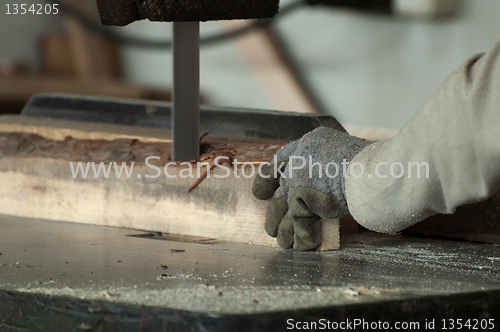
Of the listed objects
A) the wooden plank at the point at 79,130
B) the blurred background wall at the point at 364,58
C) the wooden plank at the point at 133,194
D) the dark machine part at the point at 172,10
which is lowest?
the wooden plank at the point at 133,194

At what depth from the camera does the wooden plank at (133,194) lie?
1.22 meters

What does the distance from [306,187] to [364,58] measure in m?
2.57

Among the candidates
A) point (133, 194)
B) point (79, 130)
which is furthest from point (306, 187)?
point (79, 130)

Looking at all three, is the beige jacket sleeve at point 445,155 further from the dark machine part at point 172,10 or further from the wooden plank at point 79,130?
the wooden plank at point 79,130

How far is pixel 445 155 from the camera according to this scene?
2.93ft

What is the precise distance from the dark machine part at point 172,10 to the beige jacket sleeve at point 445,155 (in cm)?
42

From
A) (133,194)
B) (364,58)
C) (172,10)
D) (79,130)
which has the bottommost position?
(133,194)

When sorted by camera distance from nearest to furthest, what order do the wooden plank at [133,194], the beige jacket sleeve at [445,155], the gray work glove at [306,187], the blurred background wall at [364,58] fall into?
1. the beige jacket sleeve at [445,155]
2. the gray work glove at [306,187]
3. the wooden plank at [133,194]
4. the blurred background wall at [364,58]

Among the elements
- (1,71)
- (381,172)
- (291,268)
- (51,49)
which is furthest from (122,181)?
(51,49)

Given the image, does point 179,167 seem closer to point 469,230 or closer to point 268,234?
point 268,234

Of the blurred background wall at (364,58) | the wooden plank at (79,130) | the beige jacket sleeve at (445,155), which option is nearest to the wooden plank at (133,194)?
the wooden plank at (79,130)

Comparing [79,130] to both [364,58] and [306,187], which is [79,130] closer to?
[306,187]

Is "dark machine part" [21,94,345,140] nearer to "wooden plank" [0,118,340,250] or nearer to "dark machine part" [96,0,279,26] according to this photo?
"wooden plank" [0,118,340,250]

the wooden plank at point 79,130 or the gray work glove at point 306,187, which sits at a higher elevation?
the wooden plank at point 79,130
